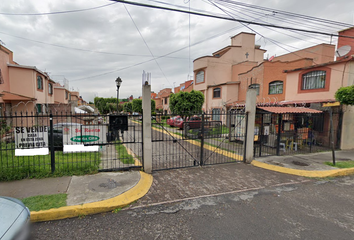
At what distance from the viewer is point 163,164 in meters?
6.81

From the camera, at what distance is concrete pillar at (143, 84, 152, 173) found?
546cm

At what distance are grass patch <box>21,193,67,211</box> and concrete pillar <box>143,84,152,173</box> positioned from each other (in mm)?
2350

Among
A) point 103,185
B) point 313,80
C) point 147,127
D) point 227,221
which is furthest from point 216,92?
point 227,221

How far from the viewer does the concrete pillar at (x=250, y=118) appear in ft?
22.5

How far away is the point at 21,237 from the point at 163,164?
4.94 m

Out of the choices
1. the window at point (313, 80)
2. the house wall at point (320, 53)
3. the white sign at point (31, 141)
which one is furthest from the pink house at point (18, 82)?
the house wall at point (320, 53)

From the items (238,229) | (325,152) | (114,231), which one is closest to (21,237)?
(114,231)

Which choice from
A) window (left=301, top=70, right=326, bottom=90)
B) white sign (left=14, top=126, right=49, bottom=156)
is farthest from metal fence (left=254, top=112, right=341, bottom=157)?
white sign (left=14, top=126, right=49, bottom=156)

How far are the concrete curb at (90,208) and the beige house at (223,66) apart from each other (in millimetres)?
19881

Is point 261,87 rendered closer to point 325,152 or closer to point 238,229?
point 325,152

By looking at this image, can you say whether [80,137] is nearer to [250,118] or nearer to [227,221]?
[227,221]

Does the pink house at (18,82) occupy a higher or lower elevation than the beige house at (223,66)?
lower

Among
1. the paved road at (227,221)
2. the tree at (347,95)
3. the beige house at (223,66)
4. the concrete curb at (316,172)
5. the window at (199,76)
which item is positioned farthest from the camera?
the window at (199,76)

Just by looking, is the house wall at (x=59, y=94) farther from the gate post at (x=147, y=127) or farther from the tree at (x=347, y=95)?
the tree at (x=347, y=95)
